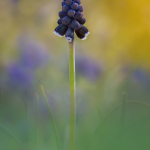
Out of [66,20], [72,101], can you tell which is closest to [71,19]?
[66,20]

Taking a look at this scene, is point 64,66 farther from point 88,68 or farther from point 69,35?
point 69,35

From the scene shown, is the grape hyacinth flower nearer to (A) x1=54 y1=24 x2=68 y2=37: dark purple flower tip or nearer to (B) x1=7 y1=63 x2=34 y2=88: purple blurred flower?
(A) x1=54 y1=24 x2=68 y2=37: dark purple flower tip

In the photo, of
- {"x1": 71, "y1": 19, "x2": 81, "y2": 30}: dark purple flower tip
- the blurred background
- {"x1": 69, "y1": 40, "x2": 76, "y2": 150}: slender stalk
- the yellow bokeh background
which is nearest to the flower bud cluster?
{"x1": 71, "y1": 19, "x2": 81, "y2": 30}: dark purple flower tip

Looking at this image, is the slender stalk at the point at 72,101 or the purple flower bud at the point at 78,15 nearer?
the slender stalk at the point at 72,101

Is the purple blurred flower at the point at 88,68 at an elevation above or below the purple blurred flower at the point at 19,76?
above

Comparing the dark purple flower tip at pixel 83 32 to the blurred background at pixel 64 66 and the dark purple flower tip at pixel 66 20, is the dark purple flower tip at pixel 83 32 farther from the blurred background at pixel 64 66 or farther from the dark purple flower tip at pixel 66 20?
the blurred background at pixel 64 66

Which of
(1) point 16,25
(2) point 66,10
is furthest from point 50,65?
(2) point 66,10

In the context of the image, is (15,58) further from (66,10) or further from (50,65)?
(66,10)

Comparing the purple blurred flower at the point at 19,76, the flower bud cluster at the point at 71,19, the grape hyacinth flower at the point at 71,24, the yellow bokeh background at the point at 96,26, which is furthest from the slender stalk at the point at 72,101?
the yellow bokeh background at the point at 96,26
